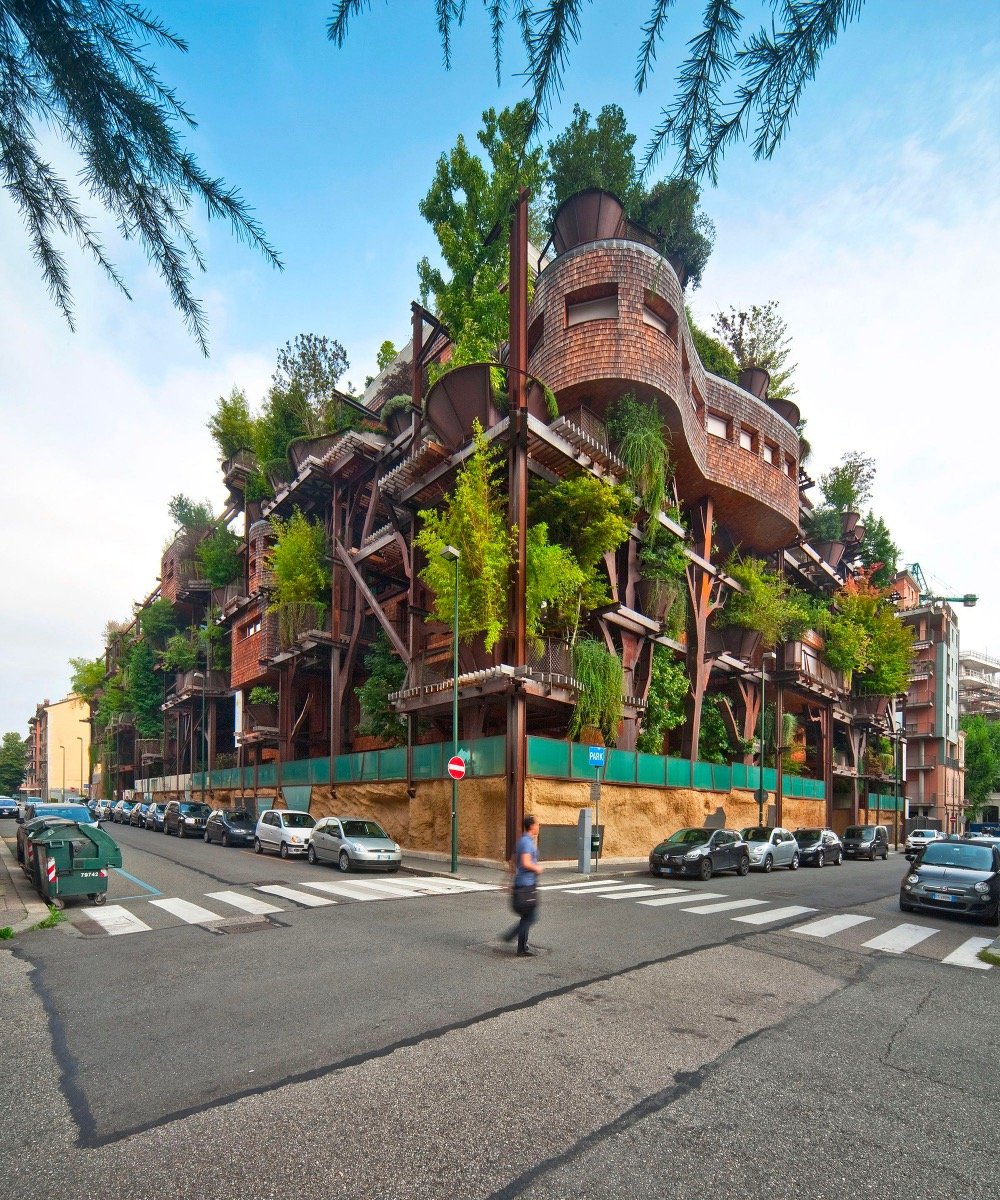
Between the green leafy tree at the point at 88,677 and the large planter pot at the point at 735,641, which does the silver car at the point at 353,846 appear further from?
the green leafy tree at the point at 88,677

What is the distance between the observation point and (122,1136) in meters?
4.27

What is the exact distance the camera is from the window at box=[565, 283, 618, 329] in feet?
90.2

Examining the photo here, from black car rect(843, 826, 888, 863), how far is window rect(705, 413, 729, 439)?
21.0m

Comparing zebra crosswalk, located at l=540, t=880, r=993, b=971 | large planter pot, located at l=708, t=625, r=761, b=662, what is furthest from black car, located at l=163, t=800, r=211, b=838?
large planter pot, located at l=708, t=625, r=761, b=662

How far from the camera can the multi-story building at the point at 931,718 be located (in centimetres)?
7362

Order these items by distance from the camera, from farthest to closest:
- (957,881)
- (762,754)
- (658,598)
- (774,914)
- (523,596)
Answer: (762,754), (658,598), (523,596), (957,881), (774,914)

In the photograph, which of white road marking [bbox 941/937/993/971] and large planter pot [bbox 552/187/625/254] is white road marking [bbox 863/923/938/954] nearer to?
white road marking [bbox 941/937/993/971]

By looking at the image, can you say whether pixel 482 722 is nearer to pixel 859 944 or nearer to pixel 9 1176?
pixel 859 944

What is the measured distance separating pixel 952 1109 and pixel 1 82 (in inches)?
308

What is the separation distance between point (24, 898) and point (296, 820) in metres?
12.3

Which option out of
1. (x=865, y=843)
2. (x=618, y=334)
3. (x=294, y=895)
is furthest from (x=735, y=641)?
(x=294, y=895)

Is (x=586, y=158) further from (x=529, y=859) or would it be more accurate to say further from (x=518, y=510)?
(x=529, y=859)

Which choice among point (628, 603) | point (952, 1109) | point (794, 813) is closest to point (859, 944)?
point (952, 1109)

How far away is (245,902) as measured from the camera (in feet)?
44.5
